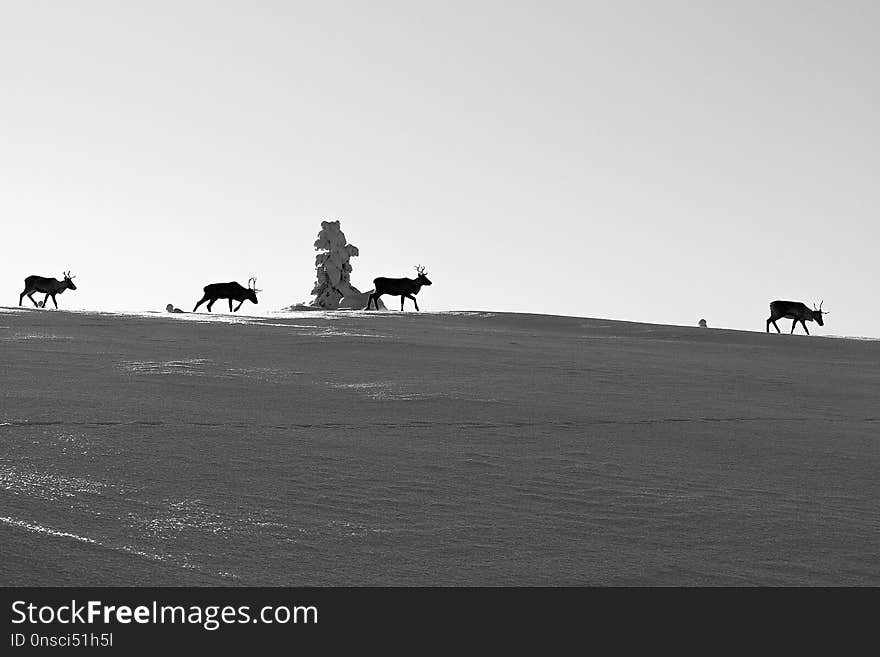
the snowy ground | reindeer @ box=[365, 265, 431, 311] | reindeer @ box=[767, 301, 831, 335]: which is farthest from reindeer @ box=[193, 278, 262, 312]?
the snowy ground

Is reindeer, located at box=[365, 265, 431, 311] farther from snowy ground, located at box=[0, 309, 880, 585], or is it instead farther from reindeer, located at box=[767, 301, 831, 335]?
snowy ground, located at box=[0, 309, 880, 585]

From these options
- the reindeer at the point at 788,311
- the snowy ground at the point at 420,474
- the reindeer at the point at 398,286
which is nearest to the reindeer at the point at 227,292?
the reindeer at the point at 398,286

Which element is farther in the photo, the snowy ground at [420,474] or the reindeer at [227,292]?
the reindeer at [227,292]

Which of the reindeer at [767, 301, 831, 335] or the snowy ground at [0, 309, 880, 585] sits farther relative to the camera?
the reindeer at [767, 301, 831, 335]

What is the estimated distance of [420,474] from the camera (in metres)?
5.49

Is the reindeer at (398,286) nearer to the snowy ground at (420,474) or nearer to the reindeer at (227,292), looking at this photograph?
the reindeer at (227,292)

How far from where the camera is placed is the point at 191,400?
756 cm

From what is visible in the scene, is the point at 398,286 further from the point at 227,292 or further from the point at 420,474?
the point at 420,474

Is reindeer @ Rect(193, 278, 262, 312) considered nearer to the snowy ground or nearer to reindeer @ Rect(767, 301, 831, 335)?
reindeer @ Rect(767, 301, 831, 335)

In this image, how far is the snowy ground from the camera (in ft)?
13.5

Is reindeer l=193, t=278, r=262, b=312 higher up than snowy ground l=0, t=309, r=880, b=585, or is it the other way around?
reindeer l=193, t=278, r=262, b=312

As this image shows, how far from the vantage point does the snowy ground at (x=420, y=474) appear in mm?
4117

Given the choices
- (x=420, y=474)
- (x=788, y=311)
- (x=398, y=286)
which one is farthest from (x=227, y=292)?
(x=420, y=474)
